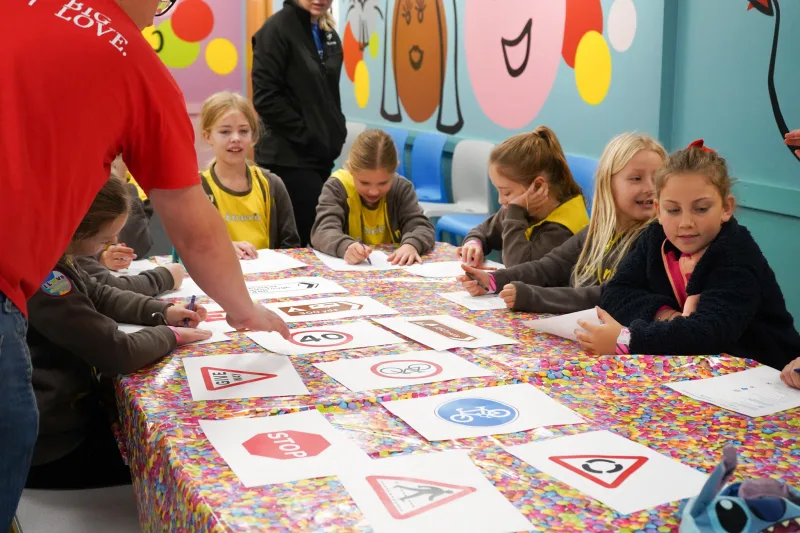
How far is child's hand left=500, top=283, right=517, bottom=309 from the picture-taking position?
6.38ft

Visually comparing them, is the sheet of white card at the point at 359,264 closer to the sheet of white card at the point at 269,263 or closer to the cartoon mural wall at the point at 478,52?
the sheet of white card at the point at 269,263

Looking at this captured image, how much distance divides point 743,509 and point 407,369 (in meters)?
0.71

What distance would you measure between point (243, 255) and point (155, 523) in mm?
1431

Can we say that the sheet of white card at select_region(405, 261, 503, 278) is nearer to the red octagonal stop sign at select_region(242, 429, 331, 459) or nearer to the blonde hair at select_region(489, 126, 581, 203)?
the blonde hair at select_region(489, 126, 581, 203)

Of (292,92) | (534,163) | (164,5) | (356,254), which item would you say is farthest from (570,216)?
(292,92)

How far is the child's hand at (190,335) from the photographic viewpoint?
1.67 meters

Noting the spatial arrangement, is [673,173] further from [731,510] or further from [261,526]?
[261,526]

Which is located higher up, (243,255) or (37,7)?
(37,7)

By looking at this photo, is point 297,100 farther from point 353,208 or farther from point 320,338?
point 320,338

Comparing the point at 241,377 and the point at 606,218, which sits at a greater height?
the point at 606,218

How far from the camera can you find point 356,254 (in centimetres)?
249

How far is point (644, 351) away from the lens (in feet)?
5.31

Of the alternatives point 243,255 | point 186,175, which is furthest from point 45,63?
point 243,255

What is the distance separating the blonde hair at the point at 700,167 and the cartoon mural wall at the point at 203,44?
20.2 feet
